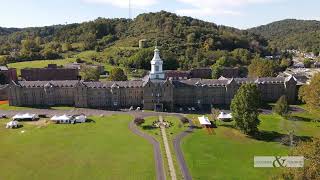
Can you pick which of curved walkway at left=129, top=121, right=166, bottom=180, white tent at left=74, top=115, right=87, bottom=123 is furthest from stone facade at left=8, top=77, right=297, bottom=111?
curved walkway at left=129, top=121, right=166, bottom=180

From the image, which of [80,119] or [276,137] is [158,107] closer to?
[80,119]

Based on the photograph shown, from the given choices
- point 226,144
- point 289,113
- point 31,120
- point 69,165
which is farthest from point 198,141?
point 31,120

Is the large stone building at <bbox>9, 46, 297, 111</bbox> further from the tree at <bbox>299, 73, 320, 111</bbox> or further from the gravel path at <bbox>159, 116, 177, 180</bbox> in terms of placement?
the gravel path at <bbox>159, 116, 177, 180</bbox>

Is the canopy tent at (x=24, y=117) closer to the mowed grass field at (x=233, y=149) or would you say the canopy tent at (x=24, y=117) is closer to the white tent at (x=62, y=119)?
the white tent at (x=62, y=119)

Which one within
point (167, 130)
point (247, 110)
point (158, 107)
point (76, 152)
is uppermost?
point (247, 110)

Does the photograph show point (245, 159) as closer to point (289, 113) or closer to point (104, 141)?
point (104, 141)

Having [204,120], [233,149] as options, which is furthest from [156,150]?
[204,120]
